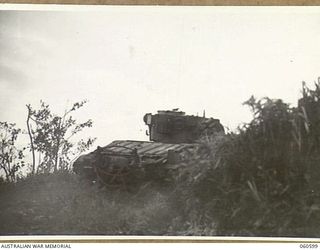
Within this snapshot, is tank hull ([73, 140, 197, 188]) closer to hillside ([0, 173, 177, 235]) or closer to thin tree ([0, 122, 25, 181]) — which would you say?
hillside ([0, 173, 177, 235])

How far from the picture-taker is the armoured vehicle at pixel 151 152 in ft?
4.10

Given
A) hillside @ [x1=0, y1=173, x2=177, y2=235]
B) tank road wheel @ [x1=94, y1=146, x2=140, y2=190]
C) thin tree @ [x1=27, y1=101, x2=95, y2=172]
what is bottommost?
hillside @ [x1=0, y1=173, x2=177, y2=235]

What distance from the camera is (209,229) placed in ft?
4.03

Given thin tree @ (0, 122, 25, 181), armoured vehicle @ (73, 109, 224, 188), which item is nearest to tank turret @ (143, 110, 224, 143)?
armoured vehicle @ (73, 109, 224, 188)

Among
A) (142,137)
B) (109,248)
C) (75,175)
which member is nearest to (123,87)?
(142,137)

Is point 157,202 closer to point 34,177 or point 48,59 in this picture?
point 34,177

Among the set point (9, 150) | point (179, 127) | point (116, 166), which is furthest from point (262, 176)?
point (9, 150)

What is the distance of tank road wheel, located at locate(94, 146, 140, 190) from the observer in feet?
4.10

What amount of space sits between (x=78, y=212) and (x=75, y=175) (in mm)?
87

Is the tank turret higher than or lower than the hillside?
higher

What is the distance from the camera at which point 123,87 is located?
1273 millimetres

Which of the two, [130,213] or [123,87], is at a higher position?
[123,87]

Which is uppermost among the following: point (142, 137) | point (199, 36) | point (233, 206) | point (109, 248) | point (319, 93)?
point (199, 36)

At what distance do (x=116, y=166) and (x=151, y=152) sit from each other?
0.09 meters
